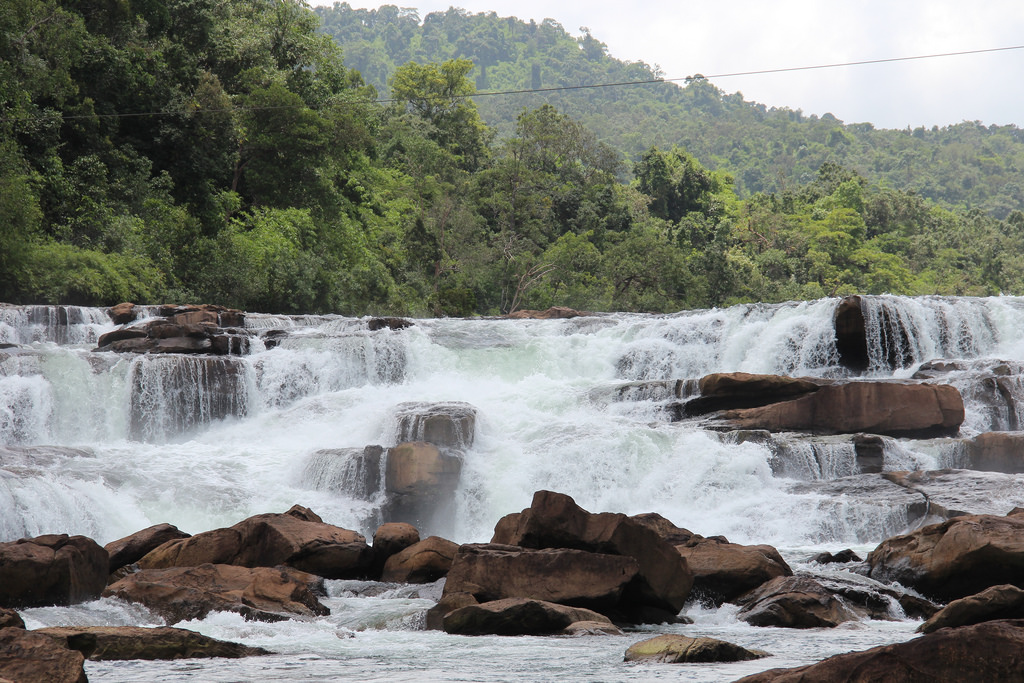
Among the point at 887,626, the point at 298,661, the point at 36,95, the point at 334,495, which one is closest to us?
the point at 298,661

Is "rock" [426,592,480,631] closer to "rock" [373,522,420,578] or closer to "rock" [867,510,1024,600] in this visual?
"rock" [373,522,420,578]

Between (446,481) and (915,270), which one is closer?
(446,481)

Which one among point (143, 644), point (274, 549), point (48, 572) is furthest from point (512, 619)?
point (48, 572)

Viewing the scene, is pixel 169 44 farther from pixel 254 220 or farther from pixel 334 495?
pixel 334 495

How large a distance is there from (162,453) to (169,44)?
64.5 feet

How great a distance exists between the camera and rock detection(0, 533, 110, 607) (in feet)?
26.8

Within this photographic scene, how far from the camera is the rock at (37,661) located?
4957 millimetres

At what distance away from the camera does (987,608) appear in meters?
7.18

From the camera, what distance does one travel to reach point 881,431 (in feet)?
50.0

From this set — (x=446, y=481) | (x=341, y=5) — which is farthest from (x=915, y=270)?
(x=341, y=5)

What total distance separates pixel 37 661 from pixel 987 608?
21.6ft

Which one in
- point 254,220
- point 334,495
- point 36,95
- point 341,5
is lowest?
point 334,495

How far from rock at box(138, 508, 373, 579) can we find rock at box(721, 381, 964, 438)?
763 centimetres

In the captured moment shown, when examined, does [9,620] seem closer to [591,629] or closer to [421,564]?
[591,629]
